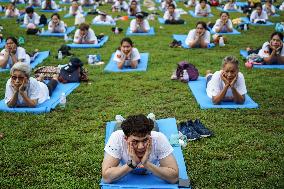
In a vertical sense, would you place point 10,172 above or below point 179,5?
below

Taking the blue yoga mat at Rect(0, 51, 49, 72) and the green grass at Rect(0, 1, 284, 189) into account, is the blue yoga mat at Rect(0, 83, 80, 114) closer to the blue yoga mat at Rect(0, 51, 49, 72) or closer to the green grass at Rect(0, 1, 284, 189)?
the green grass at Rect(0, 1, 284, 189)

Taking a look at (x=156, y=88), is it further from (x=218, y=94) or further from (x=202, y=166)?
(x=202, y=166)

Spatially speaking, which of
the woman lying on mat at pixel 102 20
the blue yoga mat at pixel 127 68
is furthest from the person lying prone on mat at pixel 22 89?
the woman lying on mat at pixel 102 20

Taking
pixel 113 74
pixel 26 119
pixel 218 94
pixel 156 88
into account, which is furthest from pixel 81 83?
pixel 218 94

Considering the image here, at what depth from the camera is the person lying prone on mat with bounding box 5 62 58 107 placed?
907cm

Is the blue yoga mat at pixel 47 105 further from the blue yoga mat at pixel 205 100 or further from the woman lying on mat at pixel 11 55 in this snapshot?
the blue yoga mat at pixel 205 100

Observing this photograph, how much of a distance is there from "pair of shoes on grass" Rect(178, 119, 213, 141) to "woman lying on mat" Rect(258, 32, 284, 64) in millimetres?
5521

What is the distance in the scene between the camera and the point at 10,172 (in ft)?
22.4

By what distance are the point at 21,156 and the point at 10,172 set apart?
1.82 feet

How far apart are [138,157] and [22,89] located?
14.6 feet

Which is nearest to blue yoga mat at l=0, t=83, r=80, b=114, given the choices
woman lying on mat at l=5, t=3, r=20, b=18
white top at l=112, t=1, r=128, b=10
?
woman lying on mat at l=5, t=3, r=20, b=18

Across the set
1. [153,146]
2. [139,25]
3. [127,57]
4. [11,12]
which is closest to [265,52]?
[127,57]

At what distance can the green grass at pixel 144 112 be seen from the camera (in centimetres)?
666

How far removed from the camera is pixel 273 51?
12.9 metres
